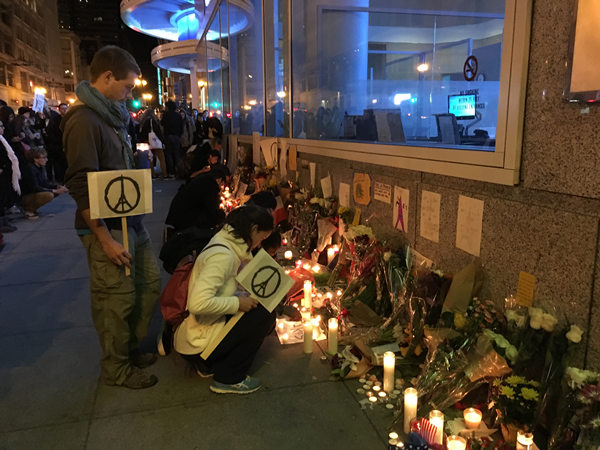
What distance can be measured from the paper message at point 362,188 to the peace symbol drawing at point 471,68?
128 inches

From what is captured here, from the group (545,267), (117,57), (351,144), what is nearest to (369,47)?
(351,144)

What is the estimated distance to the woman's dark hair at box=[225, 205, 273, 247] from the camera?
9.62 ft

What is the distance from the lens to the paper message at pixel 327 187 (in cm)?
533

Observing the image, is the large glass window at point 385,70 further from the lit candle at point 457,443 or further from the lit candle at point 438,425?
the lit candle at point 457,443

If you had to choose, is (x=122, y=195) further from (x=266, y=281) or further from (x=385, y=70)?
(x=385, y=70)

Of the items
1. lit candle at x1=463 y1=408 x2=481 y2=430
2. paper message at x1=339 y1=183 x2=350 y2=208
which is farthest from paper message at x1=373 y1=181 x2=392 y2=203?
lit candle at x1=463 y1=408 x2=481 y2=430

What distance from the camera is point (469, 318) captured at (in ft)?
8.60

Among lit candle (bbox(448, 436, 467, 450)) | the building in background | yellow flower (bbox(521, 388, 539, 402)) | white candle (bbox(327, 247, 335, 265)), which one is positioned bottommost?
lit candle (bbox(448, 436, 467, 450))

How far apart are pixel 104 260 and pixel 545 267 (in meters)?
2.45

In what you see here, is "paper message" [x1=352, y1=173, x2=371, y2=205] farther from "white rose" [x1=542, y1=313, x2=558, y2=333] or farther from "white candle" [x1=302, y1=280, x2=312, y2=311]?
"white rose" [x1=542, y1=313, x2=558, y2=333]

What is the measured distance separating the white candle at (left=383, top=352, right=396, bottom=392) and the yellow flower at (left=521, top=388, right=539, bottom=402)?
0.82 metres

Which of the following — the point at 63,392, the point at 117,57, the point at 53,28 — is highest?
the point at 53,28

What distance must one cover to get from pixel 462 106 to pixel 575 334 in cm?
551

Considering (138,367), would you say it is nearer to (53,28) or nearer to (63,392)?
(63,392)
